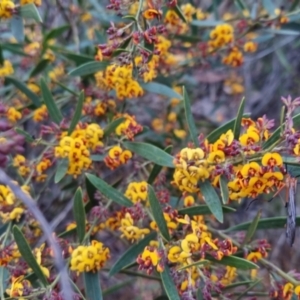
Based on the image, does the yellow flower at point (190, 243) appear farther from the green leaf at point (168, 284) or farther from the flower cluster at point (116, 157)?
the flower cluster at point (116, 157)

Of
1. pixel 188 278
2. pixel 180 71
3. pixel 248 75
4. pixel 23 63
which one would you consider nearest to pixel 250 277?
pixel 188 278

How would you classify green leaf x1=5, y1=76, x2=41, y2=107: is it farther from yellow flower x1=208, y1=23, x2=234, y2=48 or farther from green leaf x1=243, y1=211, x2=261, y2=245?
green leaf x1=243, y1=211, x2=261, y2=245

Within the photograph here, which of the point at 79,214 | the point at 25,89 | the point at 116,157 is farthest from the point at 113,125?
the point at 25,89

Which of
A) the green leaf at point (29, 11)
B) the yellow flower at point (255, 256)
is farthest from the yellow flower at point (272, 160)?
the green leaf at point (29, 11)

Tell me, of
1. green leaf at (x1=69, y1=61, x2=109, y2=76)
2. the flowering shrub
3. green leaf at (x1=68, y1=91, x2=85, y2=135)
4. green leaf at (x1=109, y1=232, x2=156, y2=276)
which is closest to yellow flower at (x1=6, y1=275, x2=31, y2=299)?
the flowering shrub

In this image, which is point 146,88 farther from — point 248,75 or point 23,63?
point 248,75

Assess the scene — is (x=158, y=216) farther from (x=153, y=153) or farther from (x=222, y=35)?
(x=222, y=35)

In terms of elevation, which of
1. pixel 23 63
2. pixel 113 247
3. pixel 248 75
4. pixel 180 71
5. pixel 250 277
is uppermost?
pixel 23 63
